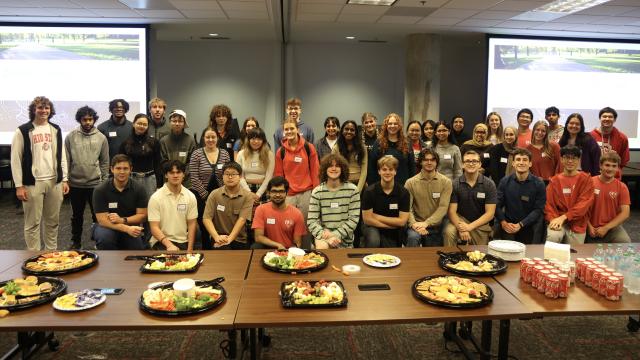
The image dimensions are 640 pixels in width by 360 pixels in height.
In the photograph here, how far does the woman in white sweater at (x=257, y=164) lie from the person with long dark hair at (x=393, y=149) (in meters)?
0.98

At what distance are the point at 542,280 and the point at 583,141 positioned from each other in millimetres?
3501

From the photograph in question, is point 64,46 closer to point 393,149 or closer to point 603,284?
point 393,149

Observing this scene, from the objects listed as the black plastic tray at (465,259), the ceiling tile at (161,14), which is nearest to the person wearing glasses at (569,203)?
the black plastic tray at (465,259)

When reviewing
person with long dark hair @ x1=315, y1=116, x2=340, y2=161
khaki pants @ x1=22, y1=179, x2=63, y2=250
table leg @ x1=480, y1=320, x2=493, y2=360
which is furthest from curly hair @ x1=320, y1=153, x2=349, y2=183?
khaki pants @ x1=22, y1=179, x2=63, y2=250

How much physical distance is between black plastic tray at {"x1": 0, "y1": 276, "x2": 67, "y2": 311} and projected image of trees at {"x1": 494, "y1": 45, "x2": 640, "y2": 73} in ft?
23.8

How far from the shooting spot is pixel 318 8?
600 centimetres

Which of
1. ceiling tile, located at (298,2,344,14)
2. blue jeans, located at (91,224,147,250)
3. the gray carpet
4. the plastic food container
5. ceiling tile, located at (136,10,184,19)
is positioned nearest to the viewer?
the plastic food container

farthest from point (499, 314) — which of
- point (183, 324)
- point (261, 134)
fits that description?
point (261, 134)

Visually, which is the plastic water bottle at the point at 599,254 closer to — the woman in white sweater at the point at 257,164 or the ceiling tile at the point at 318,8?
the woman in white sweater at the point at 257,164

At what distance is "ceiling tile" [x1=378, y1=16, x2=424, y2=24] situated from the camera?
6.50 m

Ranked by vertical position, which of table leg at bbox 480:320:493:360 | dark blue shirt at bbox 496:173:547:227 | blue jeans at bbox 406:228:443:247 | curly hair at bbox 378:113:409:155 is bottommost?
table leg at bbox 480:320:493:360

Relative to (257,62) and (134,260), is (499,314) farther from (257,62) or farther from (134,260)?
(257,62)

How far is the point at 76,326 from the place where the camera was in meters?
1.92

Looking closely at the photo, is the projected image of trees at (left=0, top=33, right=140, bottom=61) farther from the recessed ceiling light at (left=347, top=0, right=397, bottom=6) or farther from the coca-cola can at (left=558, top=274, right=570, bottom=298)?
the coca-cola can at (left=558, top=274, right=570, bottom=298)
